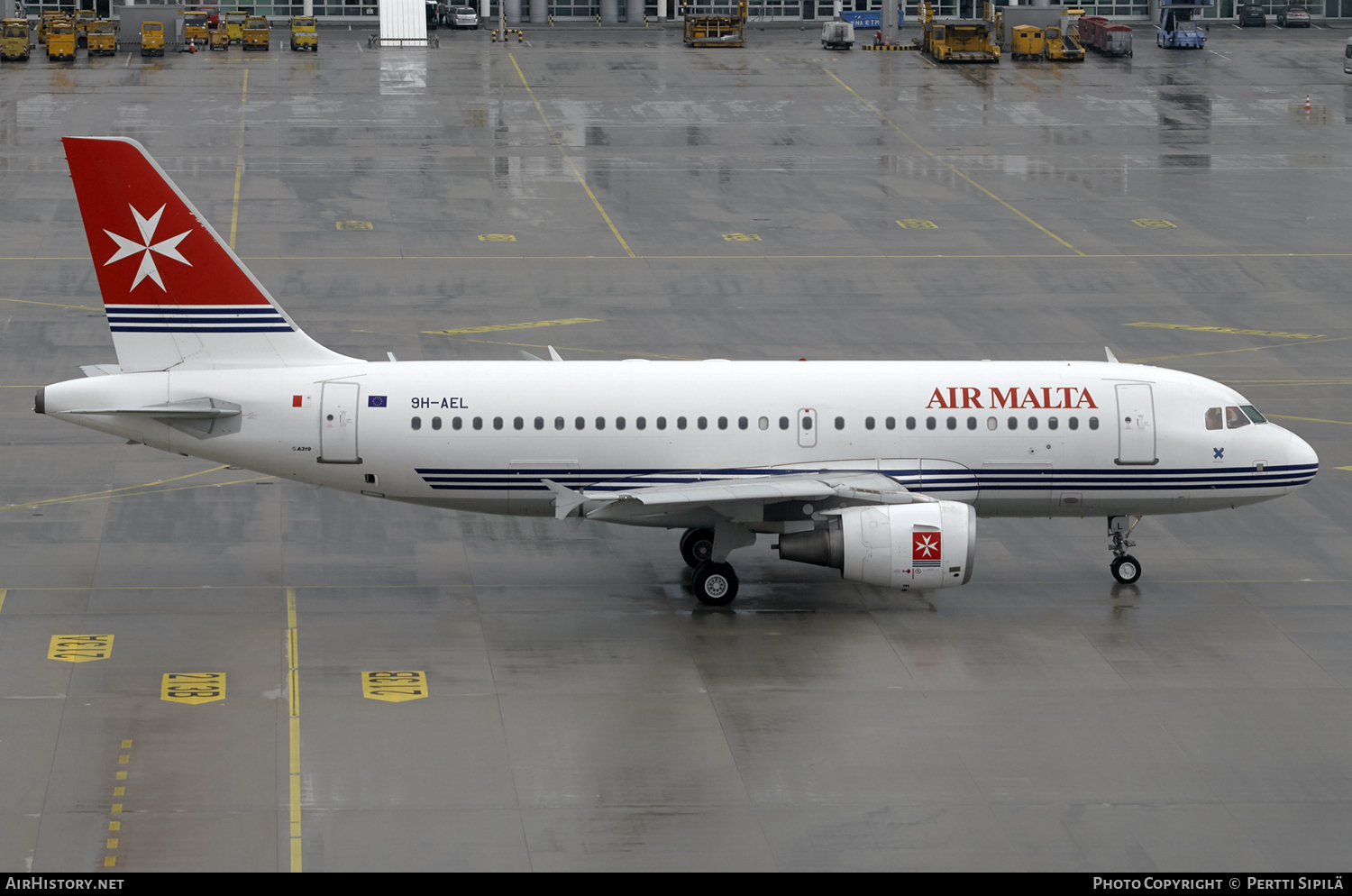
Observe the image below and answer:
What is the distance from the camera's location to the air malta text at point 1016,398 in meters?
34.8

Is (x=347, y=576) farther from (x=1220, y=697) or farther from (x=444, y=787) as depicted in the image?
(x=1220, y=697)

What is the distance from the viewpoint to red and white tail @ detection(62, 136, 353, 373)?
110 ft

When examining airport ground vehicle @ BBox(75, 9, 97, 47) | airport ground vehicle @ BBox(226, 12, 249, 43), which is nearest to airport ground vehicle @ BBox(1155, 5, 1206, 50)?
airport ground vehicle @ BBox(226, 12, 249, 43)

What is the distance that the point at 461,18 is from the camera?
125m

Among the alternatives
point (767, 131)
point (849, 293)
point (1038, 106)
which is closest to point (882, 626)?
point (849, 293)

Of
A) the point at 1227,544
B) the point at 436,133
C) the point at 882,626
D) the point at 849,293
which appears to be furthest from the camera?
the point at 436,133

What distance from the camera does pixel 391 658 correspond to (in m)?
31.5

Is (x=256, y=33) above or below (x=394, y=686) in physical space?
above

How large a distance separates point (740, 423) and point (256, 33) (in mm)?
85668

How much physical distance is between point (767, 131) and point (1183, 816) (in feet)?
221

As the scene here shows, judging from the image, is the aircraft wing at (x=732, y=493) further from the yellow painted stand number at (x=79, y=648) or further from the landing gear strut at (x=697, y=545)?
the yellow painted stand number at (x=79, y=648)

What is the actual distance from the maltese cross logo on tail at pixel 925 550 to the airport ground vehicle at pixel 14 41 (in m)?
88.5

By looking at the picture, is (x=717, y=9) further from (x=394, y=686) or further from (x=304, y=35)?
(x=394, y=686)

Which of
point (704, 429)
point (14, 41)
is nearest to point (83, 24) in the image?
point (14, 41)
